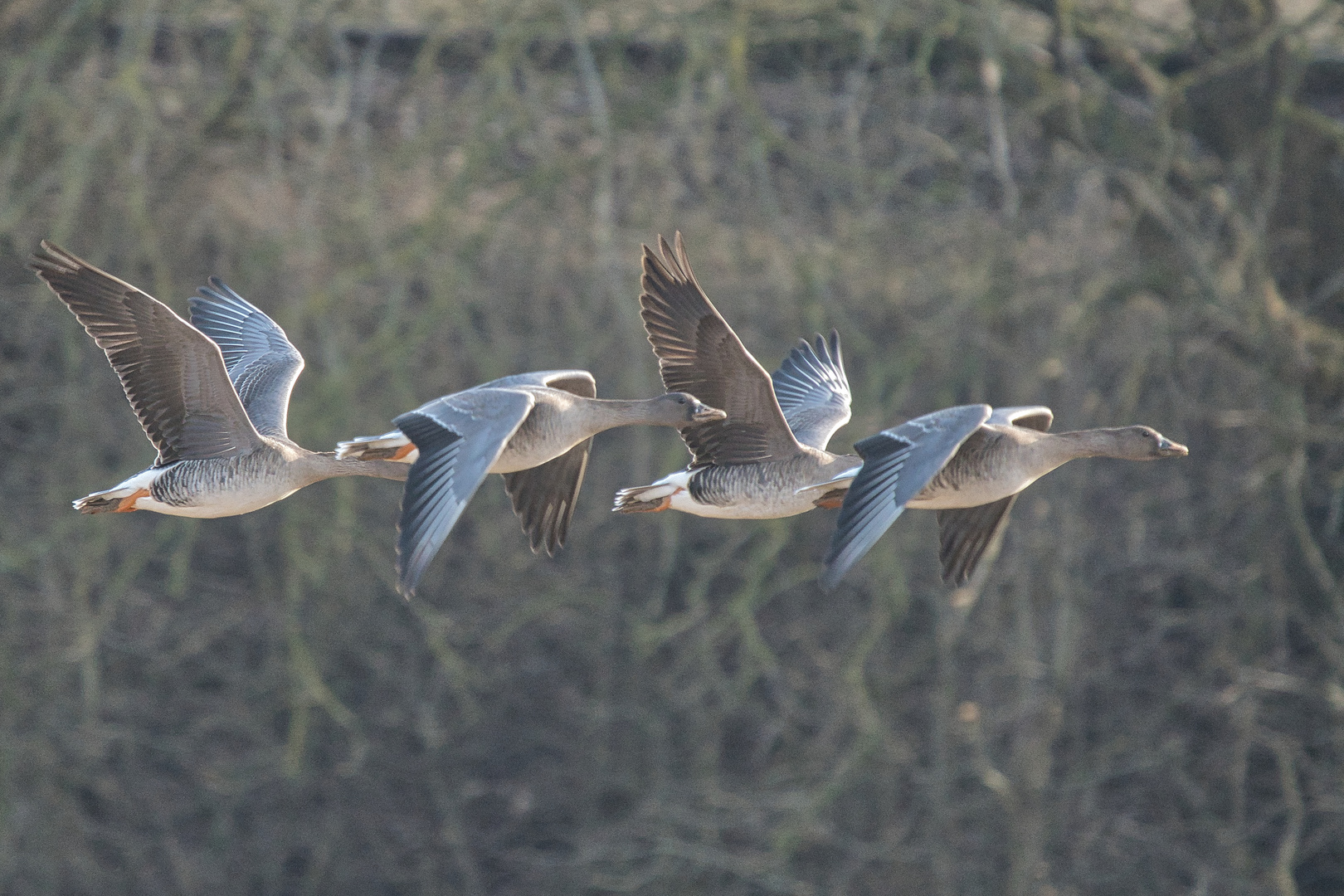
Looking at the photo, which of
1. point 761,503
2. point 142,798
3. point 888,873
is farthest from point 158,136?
point 888,873

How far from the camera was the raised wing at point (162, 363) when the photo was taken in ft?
24.3

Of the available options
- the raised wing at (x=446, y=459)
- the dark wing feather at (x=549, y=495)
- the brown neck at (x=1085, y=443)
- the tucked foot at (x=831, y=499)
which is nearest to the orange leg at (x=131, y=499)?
the raised wing at (x=446, y=459)

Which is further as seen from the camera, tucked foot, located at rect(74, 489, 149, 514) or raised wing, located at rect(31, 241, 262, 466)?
tucked foot, located at rect(74, 489, 149, 514)

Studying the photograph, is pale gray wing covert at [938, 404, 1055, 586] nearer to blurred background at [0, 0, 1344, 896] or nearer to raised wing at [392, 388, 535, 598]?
raised wing at [392, 388, 535, 598]

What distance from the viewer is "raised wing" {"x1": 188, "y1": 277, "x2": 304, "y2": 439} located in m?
8.31

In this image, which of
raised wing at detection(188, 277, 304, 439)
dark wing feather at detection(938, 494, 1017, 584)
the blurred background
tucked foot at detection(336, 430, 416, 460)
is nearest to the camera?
tucked foot at detection(336, 430, 416, 460)

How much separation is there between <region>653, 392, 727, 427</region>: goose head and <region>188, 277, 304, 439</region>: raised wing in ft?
6.42

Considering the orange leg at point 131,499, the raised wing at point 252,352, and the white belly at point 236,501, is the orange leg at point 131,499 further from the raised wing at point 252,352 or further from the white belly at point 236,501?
the raised wing at point 252,352

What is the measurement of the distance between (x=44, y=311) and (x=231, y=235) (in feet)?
4.67

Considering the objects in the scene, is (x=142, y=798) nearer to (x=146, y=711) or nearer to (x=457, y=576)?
(x=146, y=711)

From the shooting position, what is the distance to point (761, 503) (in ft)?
25.7

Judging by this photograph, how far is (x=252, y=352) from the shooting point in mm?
8930

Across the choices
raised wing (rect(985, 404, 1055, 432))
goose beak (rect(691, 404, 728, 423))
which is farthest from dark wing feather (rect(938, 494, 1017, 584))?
goose beak (rect(691, 404, 728, 423))

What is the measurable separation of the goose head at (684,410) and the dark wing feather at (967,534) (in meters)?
1.60
